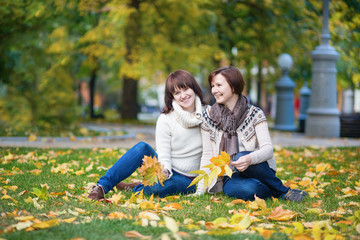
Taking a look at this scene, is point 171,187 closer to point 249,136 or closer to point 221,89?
point 249,136

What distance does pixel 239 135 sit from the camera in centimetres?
405

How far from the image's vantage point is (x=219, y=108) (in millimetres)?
4125

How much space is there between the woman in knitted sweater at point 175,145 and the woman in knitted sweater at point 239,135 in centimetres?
17

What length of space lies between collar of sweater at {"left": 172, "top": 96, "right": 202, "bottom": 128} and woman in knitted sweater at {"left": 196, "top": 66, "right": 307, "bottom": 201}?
0.07m

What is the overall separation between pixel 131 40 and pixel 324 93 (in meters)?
7.91

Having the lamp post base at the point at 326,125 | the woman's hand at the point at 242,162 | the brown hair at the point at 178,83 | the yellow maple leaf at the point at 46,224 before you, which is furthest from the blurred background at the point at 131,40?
the yellow maple leaf at the point at 46,224

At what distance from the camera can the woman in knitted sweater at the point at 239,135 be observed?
13.1 ft

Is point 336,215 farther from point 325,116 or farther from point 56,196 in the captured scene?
point 325,116

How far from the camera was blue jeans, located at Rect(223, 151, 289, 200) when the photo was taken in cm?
397

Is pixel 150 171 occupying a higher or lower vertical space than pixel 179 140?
lower

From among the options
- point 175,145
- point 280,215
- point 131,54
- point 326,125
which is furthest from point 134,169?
point 131,54

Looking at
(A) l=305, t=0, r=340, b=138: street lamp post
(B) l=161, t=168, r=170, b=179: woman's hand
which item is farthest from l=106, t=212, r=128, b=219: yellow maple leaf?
(A) l=305, t=0, r=340, b=138: street lamp post

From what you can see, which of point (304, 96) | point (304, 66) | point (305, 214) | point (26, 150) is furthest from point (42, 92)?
point (304, 96)

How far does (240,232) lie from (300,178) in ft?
8.73
